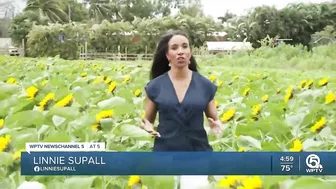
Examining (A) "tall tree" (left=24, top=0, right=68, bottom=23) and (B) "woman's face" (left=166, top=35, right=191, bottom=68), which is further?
(A) "tall tree" (left=24, top=0, right=68, bottom=23)

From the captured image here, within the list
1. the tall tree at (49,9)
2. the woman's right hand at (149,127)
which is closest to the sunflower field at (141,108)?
the woman's right hand at (149,127)

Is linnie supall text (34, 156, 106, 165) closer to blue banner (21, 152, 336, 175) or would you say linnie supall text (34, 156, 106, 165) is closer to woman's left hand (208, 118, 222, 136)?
blue banner (21, 152, 336, 175)

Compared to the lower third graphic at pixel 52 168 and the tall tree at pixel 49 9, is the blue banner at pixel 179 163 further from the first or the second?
the tall tree at pixel 49 9

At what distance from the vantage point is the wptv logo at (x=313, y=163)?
4.41ft

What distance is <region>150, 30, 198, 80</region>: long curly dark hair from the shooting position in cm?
136

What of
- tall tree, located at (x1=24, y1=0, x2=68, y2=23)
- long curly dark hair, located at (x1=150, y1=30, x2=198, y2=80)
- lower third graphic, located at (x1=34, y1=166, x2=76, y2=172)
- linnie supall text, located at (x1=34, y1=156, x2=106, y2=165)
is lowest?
lower third graphic, located at (x1=34, y1=166, x2=76, y2=172)

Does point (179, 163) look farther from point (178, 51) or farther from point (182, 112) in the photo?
point (178, 51)

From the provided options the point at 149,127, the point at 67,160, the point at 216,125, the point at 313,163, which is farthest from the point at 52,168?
the point at 313,163

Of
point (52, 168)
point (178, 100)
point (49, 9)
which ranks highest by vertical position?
point (49, 9)

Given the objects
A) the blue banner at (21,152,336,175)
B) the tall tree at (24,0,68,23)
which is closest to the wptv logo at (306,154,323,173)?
the blue banner at (21,152,336,175)

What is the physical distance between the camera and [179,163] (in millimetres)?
1345

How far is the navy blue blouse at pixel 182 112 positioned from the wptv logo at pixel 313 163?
17cm

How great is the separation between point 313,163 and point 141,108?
1.01 ft

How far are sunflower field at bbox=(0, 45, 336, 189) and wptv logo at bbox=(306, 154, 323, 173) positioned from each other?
0.6 inches
